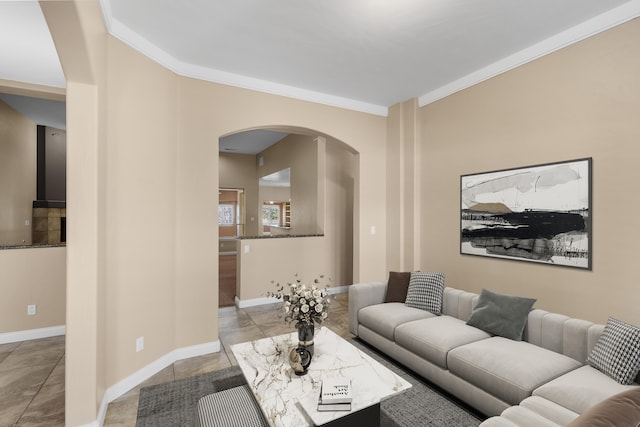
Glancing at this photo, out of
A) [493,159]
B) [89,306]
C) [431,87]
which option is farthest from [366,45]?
[89,306]

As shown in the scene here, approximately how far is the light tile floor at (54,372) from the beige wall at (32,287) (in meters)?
0.24

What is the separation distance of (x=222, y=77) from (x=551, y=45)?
3414 millimetres

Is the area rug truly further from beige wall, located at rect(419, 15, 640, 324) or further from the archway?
the archway

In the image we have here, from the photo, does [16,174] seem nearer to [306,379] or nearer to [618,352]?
[306,379]

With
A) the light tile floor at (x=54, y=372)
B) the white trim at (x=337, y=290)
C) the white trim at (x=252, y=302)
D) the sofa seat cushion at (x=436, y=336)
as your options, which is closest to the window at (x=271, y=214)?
the white trim at (x=337, y=290)

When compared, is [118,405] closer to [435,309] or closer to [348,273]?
[435,309]

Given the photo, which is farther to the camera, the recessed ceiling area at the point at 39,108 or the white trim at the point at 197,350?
the recessed ceiling area at the point at 39,108

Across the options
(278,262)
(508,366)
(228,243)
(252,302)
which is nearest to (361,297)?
(508,366)

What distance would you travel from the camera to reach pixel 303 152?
6.45 metres

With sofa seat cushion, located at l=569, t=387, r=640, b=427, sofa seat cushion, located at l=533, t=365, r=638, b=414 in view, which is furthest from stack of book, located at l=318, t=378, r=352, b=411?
sofa seat cushion, located at l=533, t=365, r=638, b=414

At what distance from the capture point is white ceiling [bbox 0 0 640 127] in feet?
7.87

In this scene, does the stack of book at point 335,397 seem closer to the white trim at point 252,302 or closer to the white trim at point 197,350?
the white trim at point 197,350

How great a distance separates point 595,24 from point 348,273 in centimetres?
474

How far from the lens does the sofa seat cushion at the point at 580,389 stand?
1.70 m
